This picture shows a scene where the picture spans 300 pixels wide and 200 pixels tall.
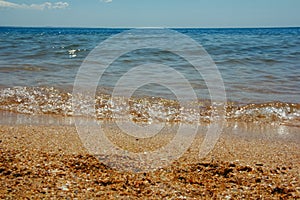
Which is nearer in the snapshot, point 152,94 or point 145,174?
point 145,174

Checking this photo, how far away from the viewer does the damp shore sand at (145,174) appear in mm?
2662

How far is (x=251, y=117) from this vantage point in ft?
18.9

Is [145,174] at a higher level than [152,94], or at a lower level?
lower

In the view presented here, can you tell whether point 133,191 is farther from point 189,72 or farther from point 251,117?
point 189,72

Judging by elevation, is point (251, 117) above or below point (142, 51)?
below

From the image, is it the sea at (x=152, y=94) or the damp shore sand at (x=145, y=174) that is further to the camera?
the sea at (x=152, y=94)

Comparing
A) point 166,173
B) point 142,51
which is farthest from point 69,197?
point 142,51

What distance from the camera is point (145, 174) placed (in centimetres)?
304

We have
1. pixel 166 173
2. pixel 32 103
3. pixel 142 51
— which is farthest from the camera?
pixel 142 51

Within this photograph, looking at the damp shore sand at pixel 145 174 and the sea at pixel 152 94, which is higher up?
the sea at pixel 152 94

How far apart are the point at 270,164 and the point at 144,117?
8.89 feet

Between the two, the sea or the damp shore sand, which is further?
the sea

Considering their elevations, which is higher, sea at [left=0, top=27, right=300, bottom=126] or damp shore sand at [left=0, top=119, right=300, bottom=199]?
sea at [left=0, top=27, right=300, bottom=126]

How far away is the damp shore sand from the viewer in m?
2.66
